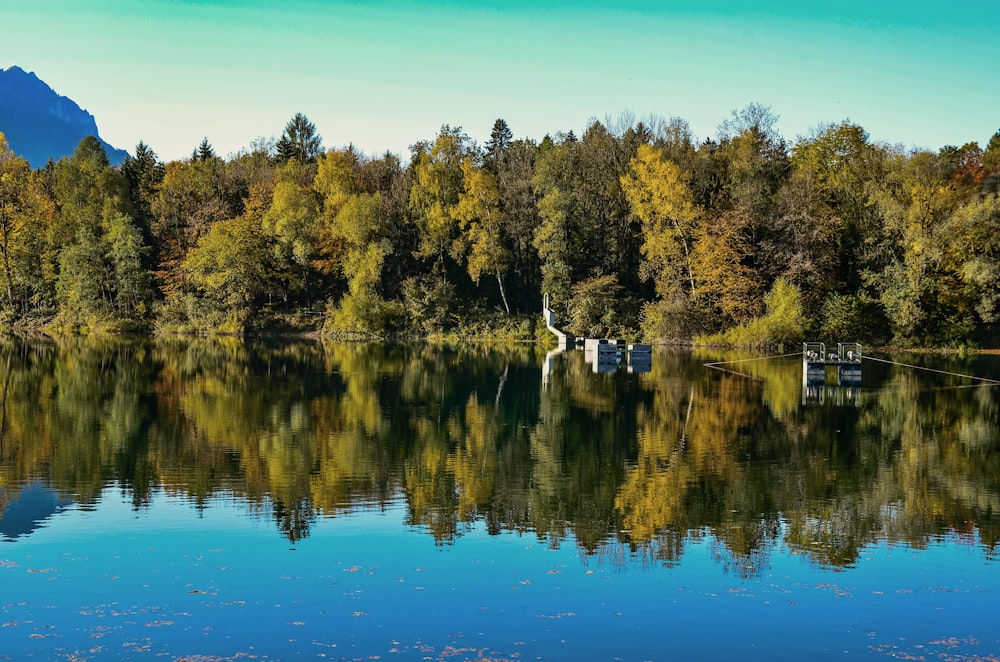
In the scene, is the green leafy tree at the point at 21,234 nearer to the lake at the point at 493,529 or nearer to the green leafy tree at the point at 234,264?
the green leafy tree at the point at 234,264

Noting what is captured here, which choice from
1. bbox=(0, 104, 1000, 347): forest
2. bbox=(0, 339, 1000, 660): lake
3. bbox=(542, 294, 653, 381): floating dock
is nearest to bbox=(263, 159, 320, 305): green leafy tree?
bbox=(0, 104, 1000, 347): forest

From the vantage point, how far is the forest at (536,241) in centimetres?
6138

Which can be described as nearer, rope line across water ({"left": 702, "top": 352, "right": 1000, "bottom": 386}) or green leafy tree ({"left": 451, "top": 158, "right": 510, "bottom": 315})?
rope line across water ({"left": 702, "top": 352, "right": 1000, "bottom": 386})

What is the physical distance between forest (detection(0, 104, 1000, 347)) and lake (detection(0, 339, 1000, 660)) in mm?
30849

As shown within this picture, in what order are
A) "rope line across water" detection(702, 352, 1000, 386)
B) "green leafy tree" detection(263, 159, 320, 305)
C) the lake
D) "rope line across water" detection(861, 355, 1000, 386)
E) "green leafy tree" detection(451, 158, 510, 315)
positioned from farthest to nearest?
"green leafy tree" detection(263, 159, 320, 305), "green leafy tree" detection(451, 158, 510, 315), "rope line across water" detection(702, 352, 1000, 386), "rope line across water" detection(861, 355, 1000, 386), the lake

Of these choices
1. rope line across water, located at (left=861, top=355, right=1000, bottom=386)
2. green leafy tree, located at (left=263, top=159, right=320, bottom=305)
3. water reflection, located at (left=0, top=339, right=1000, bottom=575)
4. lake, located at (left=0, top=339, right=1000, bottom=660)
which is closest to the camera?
lake, located at (left=0, top=339, right=1000, bottom=660)

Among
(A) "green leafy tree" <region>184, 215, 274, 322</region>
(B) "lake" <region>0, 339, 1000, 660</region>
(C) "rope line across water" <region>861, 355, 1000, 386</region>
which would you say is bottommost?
(B) "lake" <region>0, 339, 1000, 660</region>

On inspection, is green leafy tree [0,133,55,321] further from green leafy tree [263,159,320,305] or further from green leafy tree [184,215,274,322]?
green leafy tree [263,159,320,305]

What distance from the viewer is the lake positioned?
35.5 feet

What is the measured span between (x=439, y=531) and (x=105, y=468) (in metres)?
8.36

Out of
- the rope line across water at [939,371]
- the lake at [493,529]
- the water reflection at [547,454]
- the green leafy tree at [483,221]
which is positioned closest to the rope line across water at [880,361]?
the rope line across water at [939,371]

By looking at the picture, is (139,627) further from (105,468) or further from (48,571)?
(105,468)

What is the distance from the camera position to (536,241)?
70.9m

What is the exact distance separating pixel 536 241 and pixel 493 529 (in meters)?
56.4
